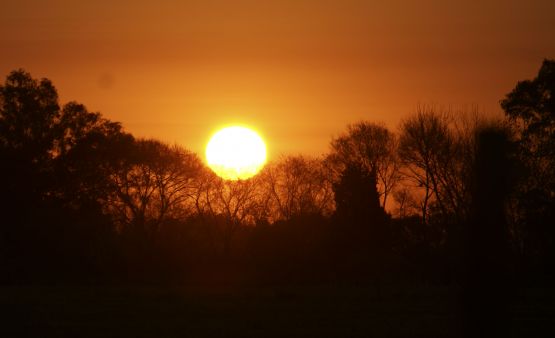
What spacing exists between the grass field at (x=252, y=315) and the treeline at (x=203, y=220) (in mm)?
9803

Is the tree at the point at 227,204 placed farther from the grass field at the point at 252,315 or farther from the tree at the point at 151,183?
the grass field at the point at 252,315

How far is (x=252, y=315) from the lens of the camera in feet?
83.1

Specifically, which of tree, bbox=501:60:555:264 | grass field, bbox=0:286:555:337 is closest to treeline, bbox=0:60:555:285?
tree, bbox=501:60:555:264

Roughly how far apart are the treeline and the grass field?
9803 mm

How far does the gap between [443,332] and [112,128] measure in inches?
1657

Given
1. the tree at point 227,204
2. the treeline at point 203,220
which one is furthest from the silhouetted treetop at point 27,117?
the tree at point 227,204

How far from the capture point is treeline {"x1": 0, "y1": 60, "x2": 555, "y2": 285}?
135 ft

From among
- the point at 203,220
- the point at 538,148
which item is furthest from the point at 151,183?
the point at 538,148

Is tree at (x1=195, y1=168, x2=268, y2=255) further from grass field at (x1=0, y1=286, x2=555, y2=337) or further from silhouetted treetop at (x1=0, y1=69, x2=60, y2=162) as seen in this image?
grass field at (x1=0, y1=286, x2=555, y2=337)

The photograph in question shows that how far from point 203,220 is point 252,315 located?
134 feet

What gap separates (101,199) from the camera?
185ft

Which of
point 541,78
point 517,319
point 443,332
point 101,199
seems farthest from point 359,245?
point 443,332

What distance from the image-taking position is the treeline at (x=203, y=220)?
41000mm

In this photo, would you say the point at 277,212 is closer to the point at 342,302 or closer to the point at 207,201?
the point at 207,201
